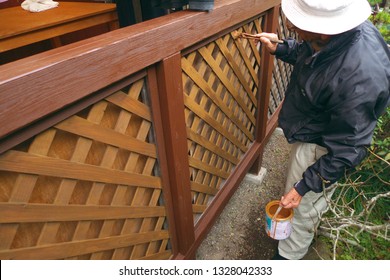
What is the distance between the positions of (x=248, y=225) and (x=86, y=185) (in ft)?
7.22

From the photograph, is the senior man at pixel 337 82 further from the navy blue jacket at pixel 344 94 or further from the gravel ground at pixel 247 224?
the gravel ground at pixel 247 224

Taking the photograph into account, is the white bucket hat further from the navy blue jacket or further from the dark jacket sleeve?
the dark jacket sleeve

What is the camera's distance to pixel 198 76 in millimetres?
1812

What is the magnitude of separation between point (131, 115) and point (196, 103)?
609 mm

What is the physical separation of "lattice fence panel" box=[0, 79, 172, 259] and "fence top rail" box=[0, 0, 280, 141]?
14 cm

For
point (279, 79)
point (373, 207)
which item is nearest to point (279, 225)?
point (373, 207)

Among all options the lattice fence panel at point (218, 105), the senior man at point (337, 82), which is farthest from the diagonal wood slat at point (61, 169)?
the senior man at point (337, 82)

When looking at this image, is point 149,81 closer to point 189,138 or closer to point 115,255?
point 189,138

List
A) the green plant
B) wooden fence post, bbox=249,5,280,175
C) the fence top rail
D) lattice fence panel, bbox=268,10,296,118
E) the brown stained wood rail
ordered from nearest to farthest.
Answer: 1. the fence top rail
2. the brown stained wood rail
3. the green plant
4. wooden fence post, bbox=249,5,280,175
5. lattice fence panel, bbox=268,10,296,118

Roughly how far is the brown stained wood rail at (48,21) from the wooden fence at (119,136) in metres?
1.32

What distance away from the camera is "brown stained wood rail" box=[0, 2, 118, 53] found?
7.04ft

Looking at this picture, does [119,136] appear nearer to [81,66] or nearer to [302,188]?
[81,66]

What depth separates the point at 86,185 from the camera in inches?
49.9

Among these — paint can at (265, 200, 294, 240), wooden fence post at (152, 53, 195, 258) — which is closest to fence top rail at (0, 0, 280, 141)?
wooden fence post at (152, 53, 195, 258)
